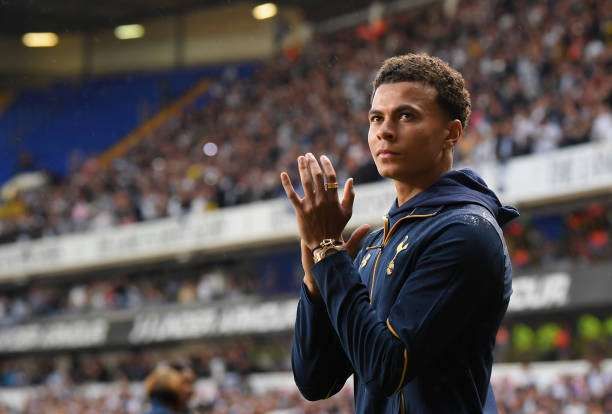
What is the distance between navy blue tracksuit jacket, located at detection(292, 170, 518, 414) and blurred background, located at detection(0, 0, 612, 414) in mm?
10034

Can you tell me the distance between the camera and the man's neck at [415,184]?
110 inches

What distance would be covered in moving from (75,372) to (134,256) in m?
2.97

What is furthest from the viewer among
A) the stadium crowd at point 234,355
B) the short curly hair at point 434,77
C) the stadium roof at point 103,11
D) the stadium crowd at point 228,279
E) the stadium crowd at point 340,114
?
the stadium roof at point 103,11

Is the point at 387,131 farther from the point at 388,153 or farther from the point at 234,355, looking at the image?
the point at 234,355

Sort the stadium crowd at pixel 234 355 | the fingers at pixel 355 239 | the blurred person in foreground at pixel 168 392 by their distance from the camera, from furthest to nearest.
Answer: the stadium crowd at pixel 234 355, the blurred person in foreground at pixel 168 392, the fingers at pixel 355 239

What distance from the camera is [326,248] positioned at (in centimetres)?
264

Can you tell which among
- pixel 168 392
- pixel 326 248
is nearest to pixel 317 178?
pixel 326 248

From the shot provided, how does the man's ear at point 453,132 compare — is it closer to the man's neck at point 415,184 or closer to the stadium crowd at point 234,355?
the man's neck at point 415,184

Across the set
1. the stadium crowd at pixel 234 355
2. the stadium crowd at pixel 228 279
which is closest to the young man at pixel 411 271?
the stadium crowd at pixel 234 355

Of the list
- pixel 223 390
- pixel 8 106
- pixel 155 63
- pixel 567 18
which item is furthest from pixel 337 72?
pixel 8 106

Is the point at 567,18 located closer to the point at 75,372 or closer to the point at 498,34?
the point at 498,34

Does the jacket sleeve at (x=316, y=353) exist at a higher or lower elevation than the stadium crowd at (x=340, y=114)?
lower

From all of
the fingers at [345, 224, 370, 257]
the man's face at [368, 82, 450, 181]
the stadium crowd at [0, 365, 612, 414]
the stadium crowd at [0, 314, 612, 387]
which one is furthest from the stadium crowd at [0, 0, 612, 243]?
the man's face at [368, 82, 450, 181]

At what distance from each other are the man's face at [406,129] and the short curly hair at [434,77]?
17mm
